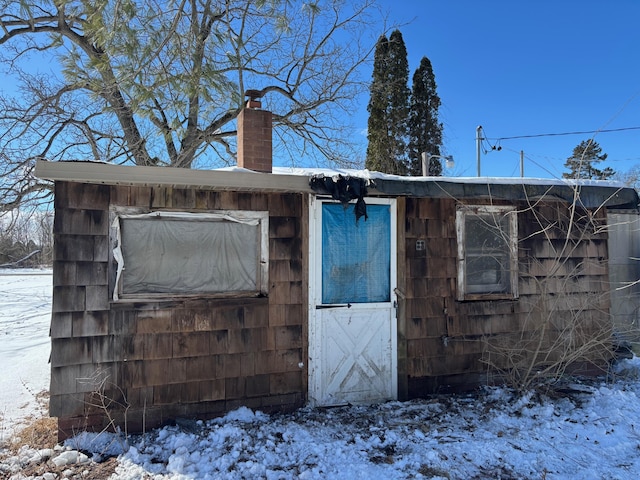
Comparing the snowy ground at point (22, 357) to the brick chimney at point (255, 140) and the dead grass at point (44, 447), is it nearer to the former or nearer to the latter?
the dead grass at point (44, 447)

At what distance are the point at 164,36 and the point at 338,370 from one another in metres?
6.24

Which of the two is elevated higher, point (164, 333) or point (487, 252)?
point (487, 252)

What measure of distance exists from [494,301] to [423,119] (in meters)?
12.5

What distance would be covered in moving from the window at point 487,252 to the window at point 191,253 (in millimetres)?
2353

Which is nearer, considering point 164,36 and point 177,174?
point 177,174

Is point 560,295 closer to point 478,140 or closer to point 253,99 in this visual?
point 253,99

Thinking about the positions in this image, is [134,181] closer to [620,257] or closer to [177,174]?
[177,174]

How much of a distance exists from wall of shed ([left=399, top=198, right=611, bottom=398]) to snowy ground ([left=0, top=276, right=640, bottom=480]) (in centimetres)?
43

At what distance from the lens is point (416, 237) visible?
4.88 m

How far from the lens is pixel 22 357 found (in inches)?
269

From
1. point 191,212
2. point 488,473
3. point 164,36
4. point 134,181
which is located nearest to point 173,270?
point 191,212

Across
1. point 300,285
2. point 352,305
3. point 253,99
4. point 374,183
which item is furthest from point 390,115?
point 300,285

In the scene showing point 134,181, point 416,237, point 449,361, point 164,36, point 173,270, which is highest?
point 164,36

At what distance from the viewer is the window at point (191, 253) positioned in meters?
4.05
